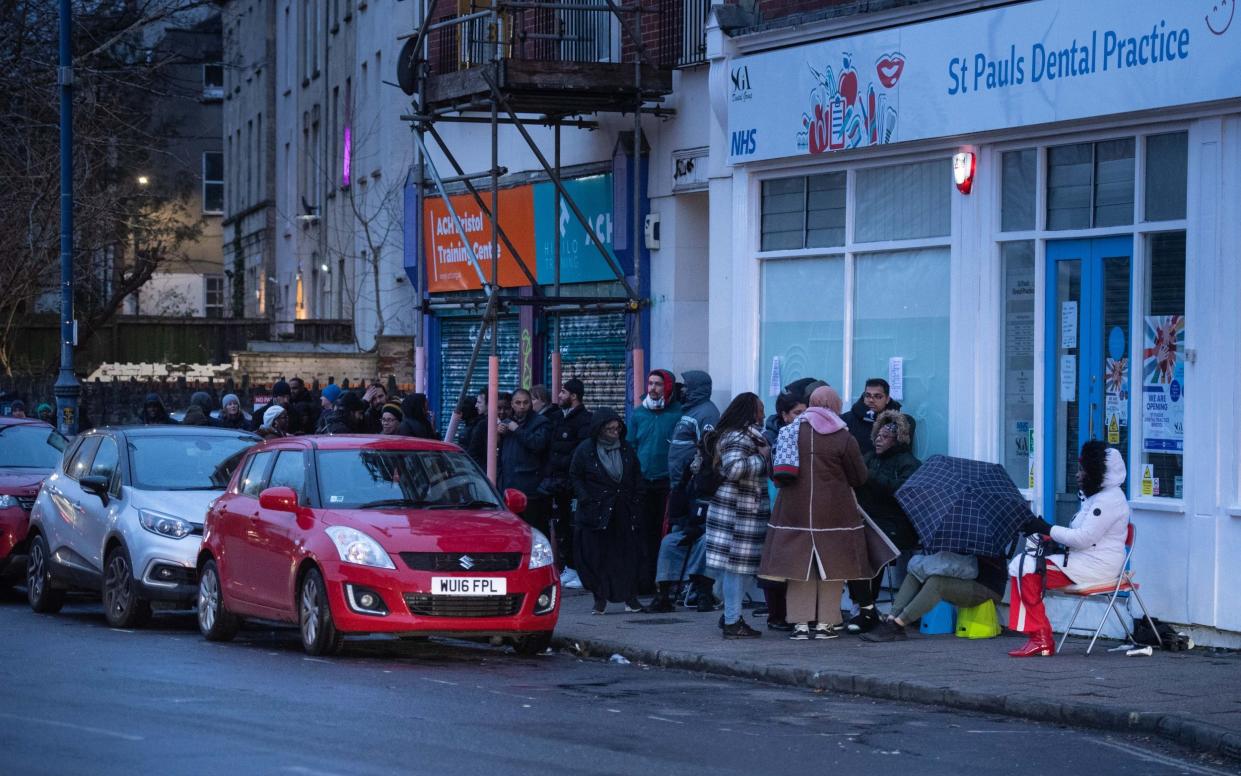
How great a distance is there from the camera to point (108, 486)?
16.6m

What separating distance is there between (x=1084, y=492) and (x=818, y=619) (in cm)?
237

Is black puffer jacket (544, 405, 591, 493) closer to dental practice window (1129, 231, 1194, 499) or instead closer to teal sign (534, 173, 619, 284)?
teal sign (534, 173, 619, 284)

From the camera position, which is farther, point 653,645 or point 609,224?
point 609,224

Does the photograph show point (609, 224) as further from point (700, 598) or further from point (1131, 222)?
point (1131, 222)

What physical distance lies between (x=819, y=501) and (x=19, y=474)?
28.5 feet

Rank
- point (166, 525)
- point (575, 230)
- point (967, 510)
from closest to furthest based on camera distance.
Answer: point (967, 510) → point (166, 525) → point (575, 230)

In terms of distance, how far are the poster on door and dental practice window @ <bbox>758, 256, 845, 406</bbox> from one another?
3.72m

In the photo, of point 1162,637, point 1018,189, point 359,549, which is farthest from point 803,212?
point 359,549

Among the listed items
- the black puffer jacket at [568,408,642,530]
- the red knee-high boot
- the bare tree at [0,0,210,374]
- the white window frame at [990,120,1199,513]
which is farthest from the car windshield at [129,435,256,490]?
the bare tree at [0,0,210,374]

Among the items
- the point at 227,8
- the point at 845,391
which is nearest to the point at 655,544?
the point at 845,391

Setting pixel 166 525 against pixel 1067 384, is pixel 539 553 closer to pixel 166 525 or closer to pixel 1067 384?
pixel 166 525

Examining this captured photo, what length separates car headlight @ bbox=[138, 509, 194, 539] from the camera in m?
15.9

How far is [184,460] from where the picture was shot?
1698 cm

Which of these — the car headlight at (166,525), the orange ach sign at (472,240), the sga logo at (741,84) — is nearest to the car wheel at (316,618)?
the car headlight at (166,525)
